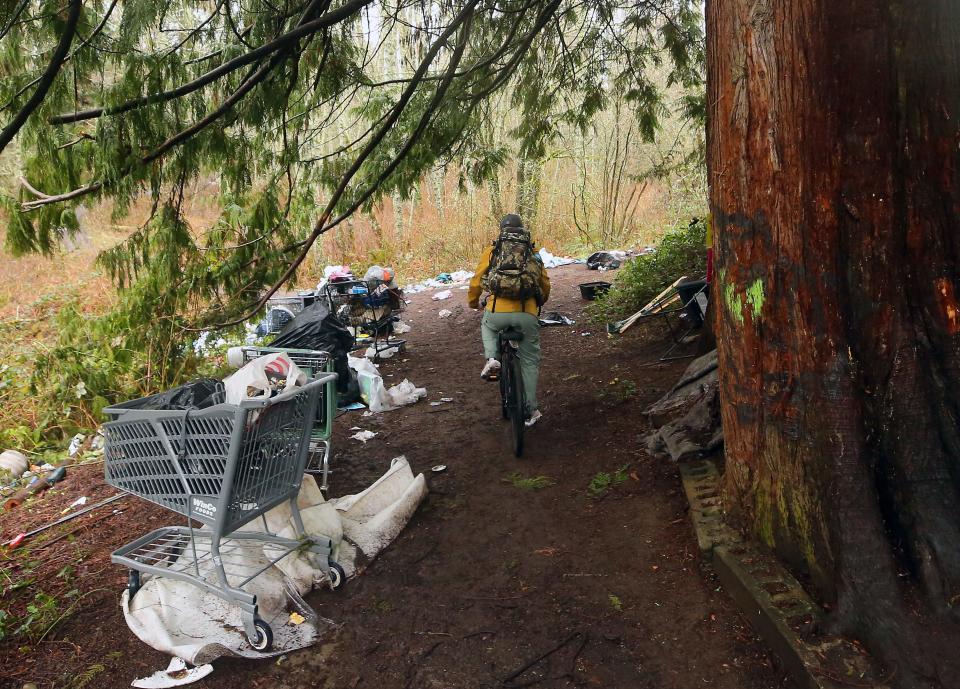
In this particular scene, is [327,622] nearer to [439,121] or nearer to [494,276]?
[494,276]

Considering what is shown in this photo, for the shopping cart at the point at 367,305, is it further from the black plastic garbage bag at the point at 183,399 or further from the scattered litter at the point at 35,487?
the black plastic garbage bag at the point at 183,399

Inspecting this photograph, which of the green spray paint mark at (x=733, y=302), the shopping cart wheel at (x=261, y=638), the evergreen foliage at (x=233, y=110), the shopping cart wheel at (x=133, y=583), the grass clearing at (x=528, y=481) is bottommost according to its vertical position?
the grass clearing at (x=528, y=481)

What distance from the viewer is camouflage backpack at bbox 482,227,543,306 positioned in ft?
17.7

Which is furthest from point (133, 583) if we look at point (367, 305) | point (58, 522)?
point (367, 305)

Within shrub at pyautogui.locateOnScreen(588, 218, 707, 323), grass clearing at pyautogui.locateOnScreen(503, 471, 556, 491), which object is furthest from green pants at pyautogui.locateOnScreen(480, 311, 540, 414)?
shrub at pyautogui.locateOnScreen(588, 218, 707, 323)

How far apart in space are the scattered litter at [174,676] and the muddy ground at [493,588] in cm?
4

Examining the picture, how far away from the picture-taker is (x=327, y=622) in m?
3.45

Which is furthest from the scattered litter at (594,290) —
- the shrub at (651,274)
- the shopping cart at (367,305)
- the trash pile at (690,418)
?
the trash pile at (690,418)

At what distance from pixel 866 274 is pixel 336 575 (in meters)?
2.92

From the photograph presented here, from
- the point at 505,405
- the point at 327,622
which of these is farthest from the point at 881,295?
the point at 505,405

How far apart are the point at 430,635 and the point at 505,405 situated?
2900mm

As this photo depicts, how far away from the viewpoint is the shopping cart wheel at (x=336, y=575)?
12.2 ft

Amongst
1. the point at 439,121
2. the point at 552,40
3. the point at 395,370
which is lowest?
the point at 395,370

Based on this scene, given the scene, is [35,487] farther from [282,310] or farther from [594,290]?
[594,290]
